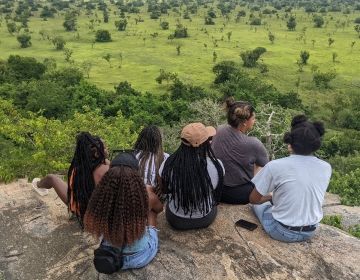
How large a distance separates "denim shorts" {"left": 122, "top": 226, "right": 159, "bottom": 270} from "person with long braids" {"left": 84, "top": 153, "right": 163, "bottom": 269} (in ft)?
0.21

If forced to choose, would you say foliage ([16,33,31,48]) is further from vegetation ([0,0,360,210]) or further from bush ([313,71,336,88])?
bush ([313,71,336,88])

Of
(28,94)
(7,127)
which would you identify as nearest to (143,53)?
(28,94)

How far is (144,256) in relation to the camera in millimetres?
4812

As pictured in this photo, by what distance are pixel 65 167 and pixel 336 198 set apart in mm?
5716

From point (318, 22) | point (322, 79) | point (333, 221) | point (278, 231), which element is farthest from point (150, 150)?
point (318, 22)

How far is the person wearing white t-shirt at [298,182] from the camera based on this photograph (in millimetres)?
4965

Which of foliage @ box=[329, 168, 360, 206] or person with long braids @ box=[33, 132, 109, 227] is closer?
person with long braids @ box=[33, 132, 109, 227]

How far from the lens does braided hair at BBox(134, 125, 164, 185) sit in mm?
5699

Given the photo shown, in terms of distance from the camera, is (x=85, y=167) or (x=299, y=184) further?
(x=85, y=167)

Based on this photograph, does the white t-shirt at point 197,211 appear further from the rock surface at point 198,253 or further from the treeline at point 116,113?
the treeline at point 116,113

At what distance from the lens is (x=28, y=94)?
902 inches

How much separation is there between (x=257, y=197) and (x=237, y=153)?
3.00 ft

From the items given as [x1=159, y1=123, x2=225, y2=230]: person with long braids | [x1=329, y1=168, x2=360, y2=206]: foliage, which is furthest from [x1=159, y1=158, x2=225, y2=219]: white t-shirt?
[x1=329, y1=168, x2=360, y2=206]: foliage

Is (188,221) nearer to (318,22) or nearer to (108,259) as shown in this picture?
(108,259)
